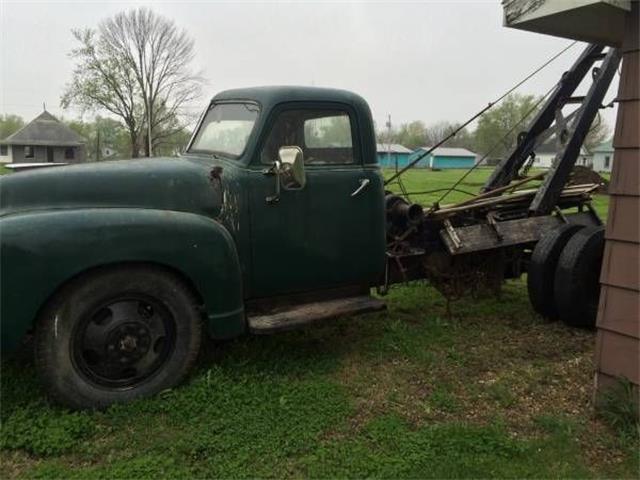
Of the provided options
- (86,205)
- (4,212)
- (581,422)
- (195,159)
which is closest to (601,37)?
(581,422)

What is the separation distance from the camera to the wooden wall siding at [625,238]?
3.18 m

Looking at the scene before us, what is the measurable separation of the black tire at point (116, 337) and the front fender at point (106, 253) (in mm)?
111

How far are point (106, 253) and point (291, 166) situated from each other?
1.27m

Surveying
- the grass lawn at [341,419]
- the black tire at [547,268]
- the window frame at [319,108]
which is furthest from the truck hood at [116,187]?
the black tire at [547,268]

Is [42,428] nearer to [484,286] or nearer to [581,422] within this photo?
[581,422]

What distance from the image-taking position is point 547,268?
5.18 m

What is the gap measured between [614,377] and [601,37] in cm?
207

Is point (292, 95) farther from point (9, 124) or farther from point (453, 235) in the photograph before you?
point (9, 124)

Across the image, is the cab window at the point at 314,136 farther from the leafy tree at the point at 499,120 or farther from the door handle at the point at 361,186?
the leafy tree at the point at 499,120

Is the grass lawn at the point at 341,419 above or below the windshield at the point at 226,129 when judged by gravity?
below

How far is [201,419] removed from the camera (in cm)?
341

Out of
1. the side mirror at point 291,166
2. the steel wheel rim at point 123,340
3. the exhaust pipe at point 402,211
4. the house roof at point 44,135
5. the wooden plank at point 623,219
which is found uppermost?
the house roof at point 44,135

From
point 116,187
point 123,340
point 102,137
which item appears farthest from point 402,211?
point 102,137

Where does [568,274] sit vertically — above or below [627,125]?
below
